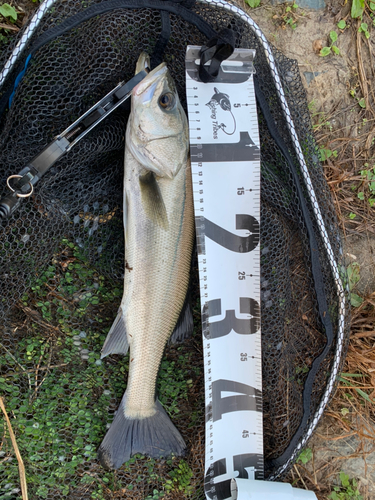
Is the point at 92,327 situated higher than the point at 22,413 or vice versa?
the point at 92,327

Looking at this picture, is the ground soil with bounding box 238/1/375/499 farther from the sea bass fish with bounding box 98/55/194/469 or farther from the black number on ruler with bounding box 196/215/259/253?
the sea bass fish with bounding box 98/55/194/469

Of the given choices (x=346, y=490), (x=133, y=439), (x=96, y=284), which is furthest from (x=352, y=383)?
(x=96, y=284)

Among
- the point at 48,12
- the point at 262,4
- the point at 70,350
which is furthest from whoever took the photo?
the point at 262,4

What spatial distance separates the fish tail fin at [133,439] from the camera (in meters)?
2.21

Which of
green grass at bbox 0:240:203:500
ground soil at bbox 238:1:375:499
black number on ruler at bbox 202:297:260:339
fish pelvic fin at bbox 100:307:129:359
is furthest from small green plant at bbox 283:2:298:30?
fish pelvic fin at bbox 100:307:129:359

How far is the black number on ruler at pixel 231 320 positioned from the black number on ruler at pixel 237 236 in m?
0.32

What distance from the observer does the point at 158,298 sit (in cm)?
213

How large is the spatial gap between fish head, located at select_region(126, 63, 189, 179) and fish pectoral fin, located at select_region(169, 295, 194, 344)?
0.79 m

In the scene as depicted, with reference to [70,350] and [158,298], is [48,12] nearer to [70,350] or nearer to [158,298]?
[158,298]

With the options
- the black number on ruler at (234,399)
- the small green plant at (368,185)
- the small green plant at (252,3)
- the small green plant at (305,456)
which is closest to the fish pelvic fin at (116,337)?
the black number on ruler at (234,399)

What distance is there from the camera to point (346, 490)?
9.37 feet

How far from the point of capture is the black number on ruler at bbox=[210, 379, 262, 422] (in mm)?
2273

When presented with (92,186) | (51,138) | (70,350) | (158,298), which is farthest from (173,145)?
(70,350)

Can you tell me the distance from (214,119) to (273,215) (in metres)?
0.70
